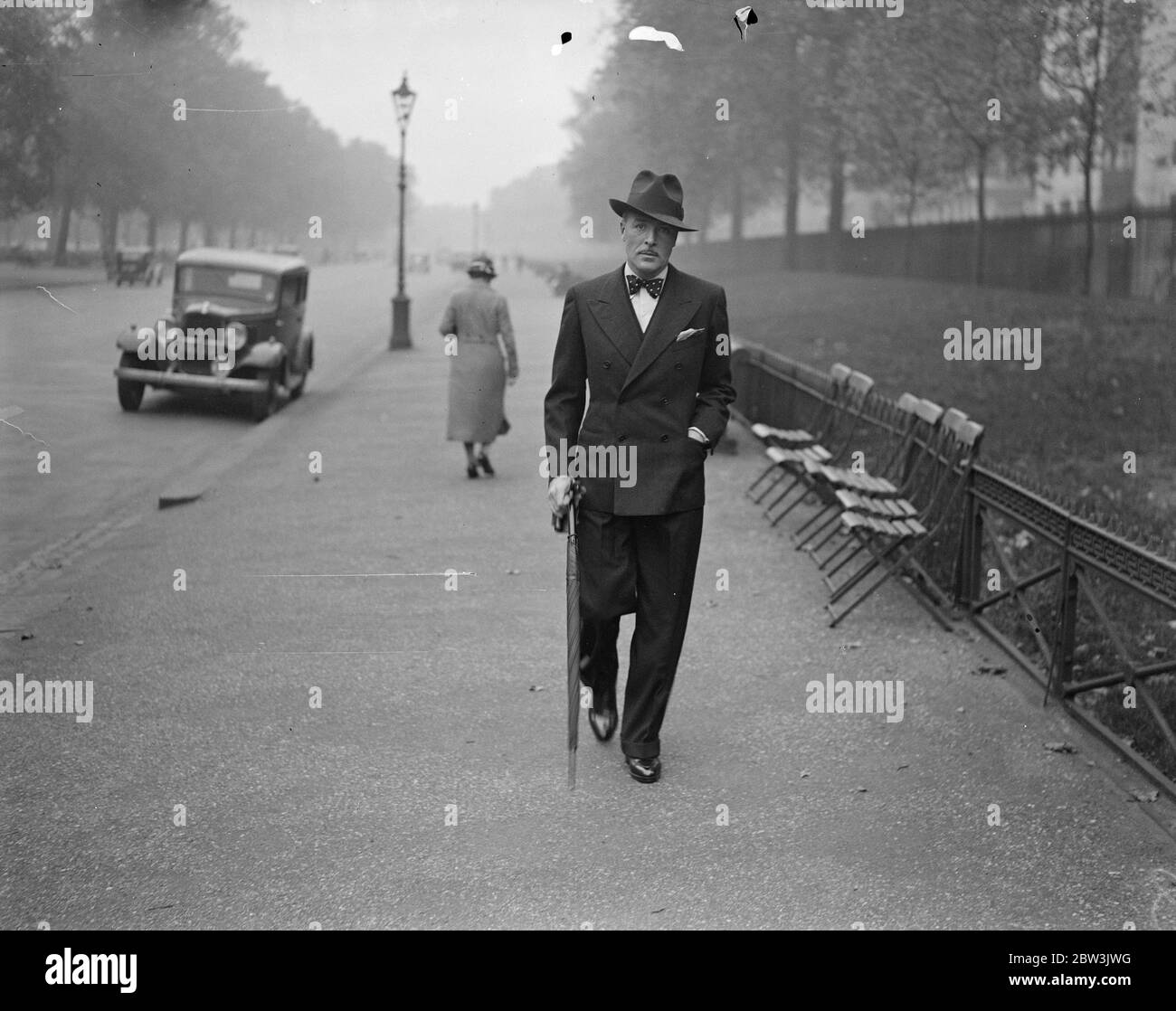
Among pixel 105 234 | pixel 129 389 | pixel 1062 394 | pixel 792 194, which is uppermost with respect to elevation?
pixel 792 194

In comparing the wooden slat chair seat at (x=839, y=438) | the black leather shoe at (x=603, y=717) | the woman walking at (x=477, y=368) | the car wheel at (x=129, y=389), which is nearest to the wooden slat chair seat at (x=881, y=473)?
the wooden slat chair seat at (x=839, y=438)

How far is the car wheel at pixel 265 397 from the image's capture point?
59.2 feet

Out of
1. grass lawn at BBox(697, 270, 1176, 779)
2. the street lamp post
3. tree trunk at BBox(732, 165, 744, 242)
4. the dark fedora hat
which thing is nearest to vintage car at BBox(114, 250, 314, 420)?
the street lamp post

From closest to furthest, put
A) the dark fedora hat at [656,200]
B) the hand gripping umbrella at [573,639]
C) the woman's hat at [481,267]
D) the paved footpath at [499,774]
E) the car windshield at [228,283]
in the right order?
the paved footpath at [499,774], the dark fedora hat at [656,200], the hand gripping umbrella at [573,639], the woman's hat at [481,267], the car windshield at [228,283]

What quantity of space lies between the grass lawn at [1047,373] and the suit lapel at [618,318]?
5.00 metres

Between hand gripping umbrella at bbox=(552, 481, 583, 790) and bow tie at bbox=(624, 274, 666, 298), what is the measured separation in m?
0.71

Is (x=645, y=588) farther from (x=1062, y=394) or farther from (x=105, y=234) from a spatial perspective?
(x=105, y=234)

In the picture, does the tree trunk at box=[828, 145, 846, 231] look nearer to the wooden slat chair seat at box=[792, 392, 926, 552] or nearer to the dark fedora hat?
the wooden slat chair seat at box=[792, 392, 926, 552]

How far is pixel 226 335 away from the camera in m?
18.4

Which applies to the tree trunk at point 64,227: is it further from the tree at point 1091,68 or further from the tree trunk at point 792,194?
the tree trunk at point 792,194

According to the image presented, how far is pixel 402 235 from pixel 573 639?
2213 centimetres

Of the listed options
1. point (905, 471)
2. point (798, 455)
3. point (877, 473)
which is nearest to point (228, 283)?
point (798, 455)
